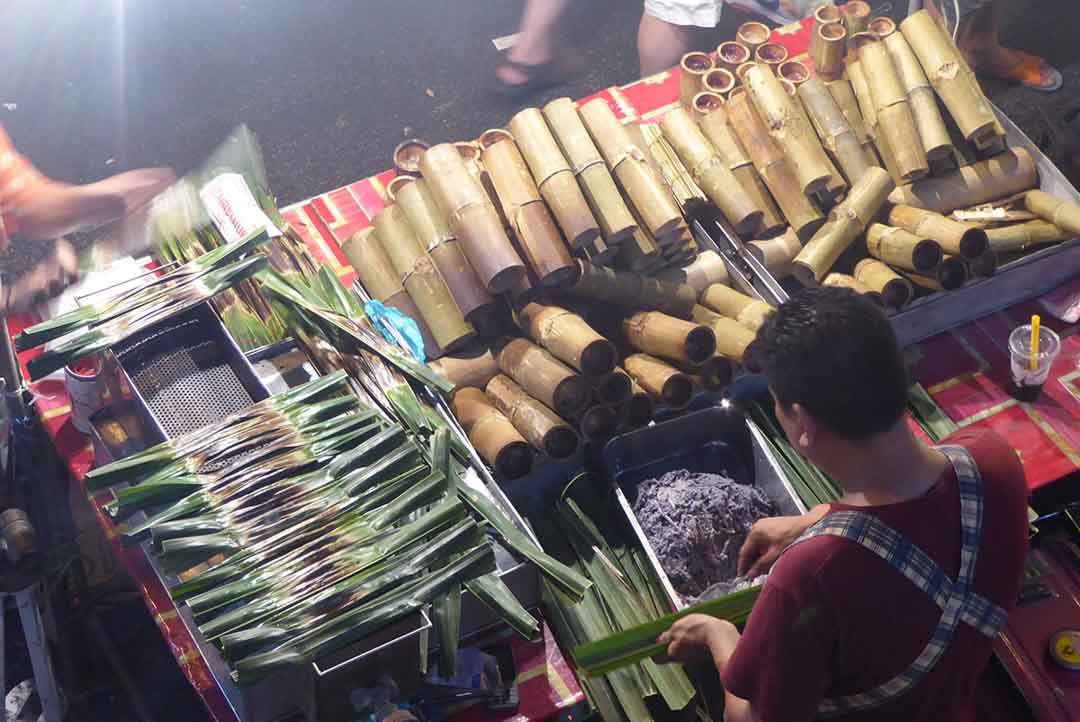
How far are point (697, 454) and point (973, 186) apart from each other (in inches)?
64.3

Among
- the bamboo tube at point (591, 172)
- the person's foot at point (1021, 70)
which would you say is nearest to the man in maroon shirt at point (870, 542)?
the bamboo tube at point (591, 172)

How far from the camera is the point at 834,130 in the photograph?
170 inches

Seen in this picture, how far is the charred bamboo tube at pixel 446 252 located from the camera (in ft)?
12.5

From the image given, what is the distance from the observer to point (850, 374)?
218 cm

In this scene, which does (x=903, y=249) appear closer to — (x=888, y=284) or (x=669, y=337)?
(x=888, y=284)

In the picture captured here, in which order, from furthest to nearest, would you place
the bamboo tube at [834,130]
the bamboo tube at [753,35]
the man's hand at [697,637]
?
1. the bamboo tube at [753,35]
2. the bamboo tube at [834,130]
3. the man's hand at [697,637]

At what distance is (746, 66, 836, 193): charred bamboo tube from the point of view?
4164 millimetres

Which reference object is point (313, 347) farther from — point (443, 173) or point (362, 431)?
point (443, 173)

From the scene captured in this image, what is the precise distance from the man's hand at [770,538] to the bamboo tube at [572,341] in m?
0.82

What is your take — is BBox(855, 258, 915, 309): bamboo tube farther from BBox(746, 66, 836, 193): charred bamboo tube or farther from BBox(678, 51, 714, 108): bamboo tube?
BBox(678, 51, 714, 108): bamboo tube

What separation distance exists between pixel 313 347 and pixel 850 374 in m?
1.87

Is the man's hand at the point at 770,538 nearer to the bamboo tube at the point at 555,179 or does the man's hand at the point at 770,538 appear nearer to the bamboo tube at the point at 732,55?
the bamboo tube at the point at 555,179

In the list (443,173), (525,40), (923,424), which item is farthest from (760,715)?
(525,40)

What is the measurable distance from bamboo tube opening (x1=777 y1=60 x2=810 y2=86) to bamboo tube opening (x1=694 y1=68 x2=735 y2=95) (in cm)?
21
